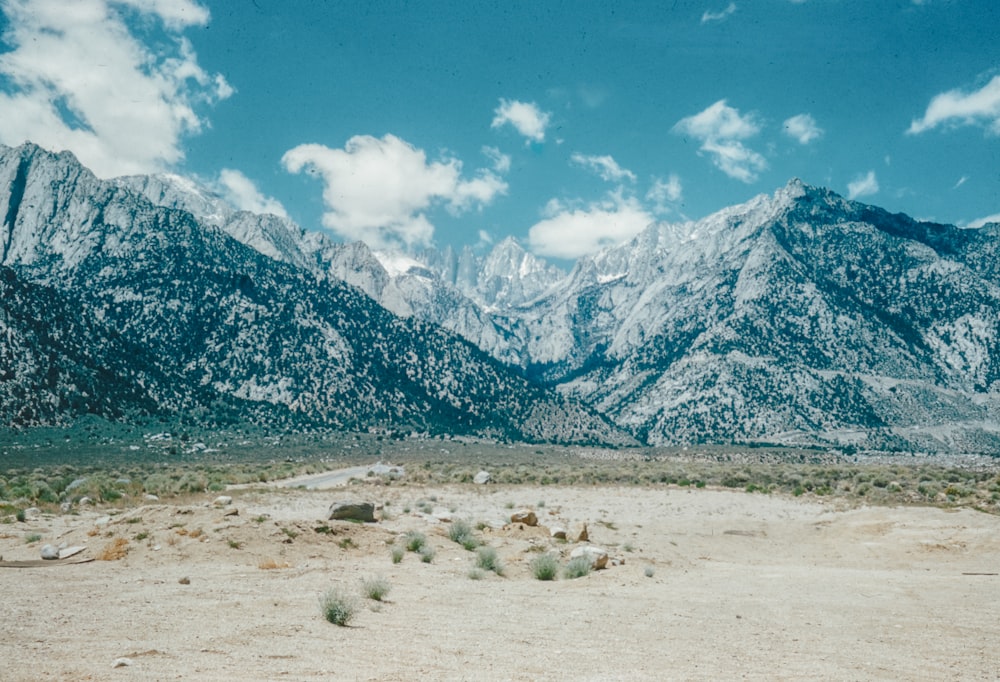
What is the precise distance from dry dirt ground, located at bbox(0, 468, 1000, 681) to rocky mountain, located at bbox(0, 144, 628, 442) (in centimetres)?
8720

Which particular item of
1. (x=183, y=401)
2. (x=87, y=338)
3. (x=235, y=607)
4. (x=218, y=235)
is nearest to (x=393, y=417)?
(x=183, y=401)

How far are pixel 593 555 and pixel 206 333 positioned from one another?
451ft

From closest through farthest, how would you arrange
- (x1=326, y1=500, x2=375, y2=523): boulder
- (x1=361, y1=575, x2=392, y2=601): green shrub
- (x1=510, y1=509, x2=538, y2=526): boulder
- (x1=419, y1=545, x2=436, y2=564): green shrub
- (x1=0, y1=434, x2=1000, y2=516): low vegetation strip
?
(x1=361, y1=575, x2=392, y2=601): green shrub < (x1=419, y1=545, x2=436, y2=564): green shrub < (x1=326, y1=500, x2=375, y2=523): boulder < (x1=510, y1=509, x2=538, y2=526): boulder < (x1=0, y1=434, x2=1000, y2=516): low vegetation strip

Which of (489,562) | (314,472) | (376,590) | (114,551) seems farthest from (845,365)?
(114,551)

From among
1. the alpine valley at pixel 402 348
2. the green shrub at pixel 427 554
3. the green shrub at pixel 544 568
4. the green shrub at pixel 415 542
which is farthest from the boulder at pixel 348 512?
the alpine valley at pixel 402 348

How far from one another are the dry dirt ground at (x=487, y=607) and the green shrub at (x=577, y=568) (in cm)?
22

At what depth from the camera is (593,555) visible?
1606 cm

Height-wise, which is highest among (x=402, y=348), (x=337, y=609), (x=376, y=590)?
(x=402, y=348)

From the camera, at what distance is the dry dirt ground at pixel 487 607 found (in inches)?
318

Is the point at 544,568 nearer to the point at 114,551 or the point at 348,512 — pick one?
the point at 348,512

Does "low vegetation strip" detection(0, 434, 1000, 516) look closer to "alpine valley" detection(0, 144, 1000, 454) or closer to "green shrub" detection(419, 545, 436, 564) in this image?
"green shrub" detection(419, 545, 436, 564)

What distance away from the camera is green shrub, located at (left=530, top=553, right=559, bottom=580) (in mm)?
14929

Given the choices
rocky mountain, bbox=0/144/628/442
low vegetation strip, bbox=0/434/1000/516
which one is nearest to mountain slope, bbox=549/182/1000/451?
rocky mountain, bbox=0/144/628/442

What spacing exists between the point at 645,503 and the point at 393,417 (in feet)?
368
